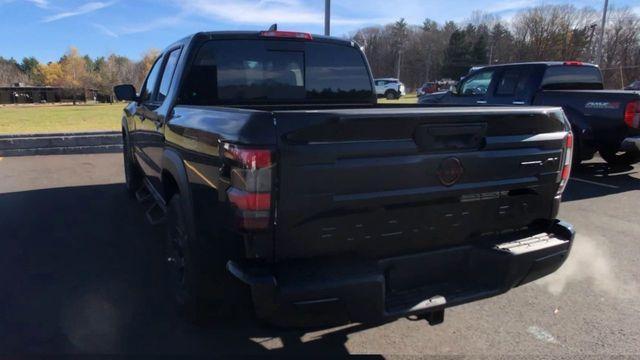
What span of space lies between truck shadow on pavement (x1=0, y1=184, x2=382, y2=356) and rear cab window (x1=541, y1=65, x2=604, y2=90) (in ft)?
23.6

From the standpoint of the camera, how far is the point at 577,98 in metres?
8.27

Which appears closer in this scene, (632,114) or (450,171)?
(450,171)

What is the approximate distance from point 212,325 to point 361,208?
1.52m

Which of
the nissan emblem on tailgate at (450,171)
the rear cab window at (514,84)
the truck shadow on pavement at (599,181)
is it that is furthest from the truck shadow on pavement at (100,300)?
the rear cab window at (514,84)

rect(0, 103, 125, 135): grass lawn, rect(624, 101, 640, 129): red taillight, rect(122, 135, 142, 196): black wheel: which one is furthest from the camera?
rect(0, 103, 125, 135): grass lawn

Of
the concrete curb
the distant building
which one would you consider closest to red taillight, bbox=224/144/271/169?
the concrete curb

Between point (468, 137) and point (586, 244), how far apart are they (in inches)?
131

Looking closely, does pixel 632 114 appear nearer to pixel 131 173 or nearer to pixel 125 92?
pixel 125 92

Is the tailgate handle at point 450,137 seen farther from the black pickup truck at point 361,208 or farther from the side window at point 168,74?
the side window at point 168,74

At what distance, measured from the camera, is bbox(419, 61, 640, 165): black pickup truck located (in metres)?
7.87

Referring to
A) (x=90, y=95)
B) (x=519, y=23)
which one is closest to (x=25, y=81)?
(x=90, y=95)

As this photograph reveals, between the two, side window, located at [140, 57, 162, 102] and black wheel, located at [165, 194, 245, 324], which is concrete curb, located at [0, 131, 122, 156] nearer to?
side window, located at [140, 57, 162, 102]

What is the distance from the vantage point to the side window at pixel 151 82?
5.14 metres

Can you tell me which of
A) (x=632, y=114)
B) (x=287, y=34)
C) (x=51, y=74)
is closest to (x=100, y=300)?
(x=287, y=34)
